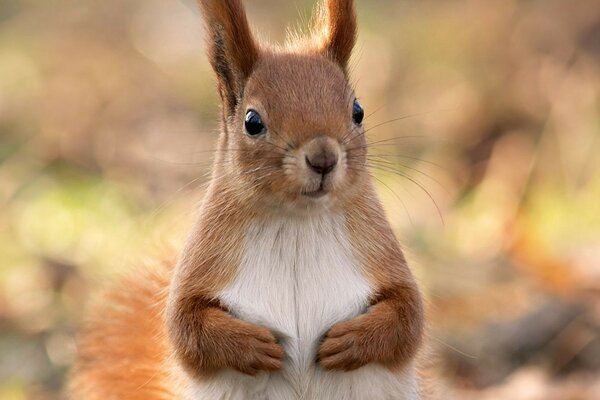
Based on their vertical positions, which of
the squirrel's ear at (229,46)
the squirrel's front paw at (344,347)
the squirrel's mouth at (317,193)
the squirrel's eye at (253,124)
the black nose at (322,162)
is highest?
the squirrel's ear at (229,46)

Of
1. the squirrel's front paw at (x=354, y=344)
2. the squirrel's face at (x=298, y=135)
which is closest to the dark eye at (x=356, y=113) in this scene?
the squirrel's face at (x=298, y=135)

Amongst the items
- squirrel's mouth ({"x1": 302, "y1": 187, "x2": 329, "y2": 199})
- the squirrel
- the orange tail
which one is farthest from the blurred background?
squirrel's mouth ({"x1": 302, "y1": 187, "x2": 329, "y2": 199})

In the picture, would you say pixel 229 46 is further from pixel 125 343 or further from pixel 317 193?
pixel 125 343

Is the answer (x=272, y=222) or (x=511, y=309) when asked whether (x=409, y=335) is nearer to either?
(x=272, y=222)

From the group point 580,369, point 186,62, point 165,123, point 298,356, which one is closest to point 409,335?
point 298,356

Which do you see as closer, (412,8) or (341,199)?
(341,199)

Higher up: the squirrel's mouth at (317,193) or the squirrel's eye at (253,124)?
the squirrel's eye at (253,124)

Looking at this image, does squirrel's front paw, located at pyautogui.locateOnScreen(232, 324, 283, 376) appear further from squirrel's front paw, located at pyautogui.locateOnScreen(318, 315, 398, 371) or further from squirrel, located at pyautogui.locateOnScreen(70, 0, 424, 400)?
squirrel's front paw, located at pyautogui.locateOnScreen(318, 315, 398, 371)

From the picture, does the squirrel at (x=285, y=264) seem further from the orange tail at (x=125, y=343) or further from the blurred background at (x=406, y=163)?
the blurred background at (x=406, y=163)
